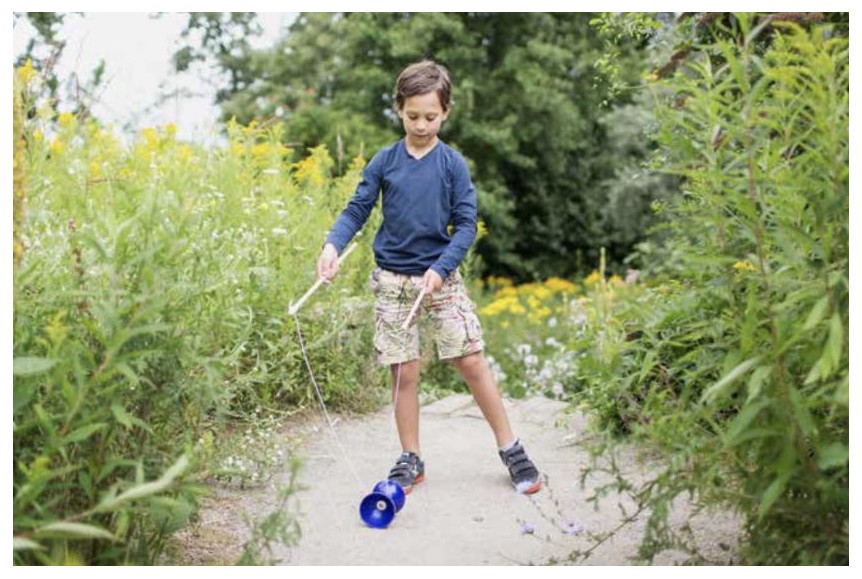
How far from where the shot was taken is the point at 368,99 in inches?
463

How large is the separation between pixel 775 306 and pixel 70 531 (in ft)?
5.67

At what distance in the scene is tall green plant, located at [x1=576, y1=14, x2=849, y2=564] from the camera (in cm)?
246

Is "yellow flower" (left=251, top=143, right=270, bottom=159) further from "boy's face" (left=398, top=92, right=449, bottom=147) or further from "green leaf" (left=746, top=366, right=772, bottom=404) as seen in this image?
"green leaf" (left=746, top=366, right=772, bottom=404)

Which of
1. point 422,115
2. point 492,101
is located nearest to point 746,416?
point 422,115

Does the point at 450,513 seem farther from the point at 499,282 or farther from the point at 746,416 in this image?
the point at 499,282

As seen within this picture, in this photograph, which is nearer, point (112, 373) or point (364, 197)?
point (112, 373)

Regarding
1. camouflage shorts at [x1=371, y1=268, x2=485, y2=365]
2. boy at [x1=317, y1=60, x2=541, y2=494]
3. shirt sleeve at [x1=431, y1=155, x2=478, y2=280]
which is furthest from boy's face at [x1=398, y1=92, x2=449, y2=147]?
camouflage shorts at [x1=371, y1=268, x2=485, y2=365]

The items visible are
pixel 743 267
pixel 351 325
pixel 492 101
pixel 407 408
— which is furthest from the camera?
pixel 492 101

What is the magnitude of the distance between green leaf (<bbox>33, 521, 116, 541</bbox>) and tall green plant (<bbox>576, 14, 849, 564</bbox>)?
4.35ft

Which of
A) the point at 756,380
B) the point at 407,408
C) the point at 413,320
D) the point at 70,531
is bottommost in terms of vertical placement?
the point at 407,408

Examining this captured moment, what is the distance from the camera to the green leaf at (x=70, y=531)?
2.26 meters

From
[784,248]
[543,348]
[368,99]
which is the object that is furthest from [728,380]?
[368,99]

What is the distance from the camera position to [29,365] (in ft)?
8.37

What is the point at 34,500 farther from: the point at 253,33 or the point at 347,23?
the point at 253,33
